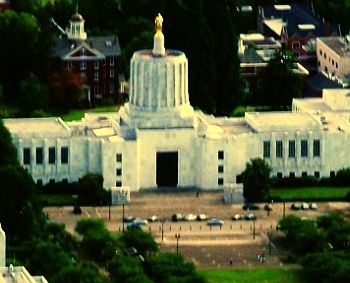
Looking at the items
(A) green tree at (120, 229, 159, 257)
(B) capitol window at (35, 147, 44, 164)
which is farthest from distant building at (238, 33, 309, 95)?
(A) green tree at (120, 229, 159, 257)

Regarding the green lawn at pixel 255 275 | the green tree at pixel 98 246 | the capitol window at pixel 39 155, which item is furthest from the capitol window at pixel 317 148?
the green tree at pixel 98 246

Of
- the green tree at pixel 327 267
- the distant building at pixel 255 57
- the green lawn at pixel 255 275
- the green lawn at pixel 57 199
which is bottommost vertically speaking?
the green lawn at pixel 255 275

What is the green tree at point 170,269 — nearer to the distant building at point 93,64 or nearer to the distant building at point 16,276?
the distant building at point 16,276

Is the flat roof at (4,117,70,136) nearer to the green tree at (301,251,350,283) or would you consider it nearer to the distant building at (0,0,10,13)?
the green tree at (301,251,350,283)

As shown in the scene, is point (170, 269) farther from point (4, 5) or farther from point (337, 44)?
point (4, 5)

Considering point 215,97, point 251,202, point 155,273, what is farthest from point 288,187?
point 155,273
